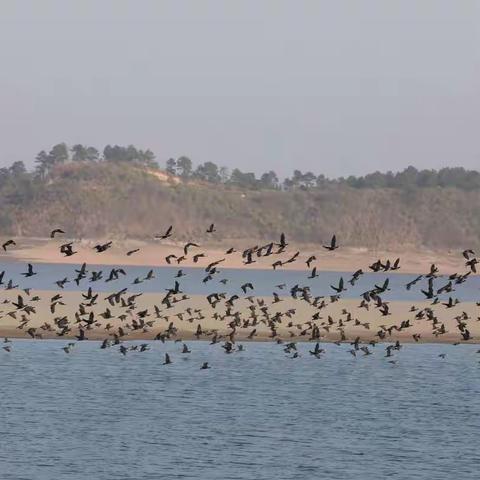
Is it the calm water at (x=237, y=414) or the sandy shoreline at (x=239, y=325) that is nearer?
the calm water at (x=237, y=414)

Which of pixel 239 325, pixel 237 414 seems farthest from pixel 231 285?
pixel 237 414

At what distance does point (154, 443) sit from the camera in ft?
174

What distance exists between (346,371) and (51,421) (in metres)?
19.2

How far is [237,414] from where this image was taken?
58844 mm

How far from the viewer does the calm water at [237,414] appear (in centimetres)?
4888

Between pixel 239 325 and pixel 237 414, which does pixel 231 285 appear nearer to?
pixel 239 325

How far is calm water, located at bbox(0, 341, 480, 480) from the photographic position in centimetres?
4888

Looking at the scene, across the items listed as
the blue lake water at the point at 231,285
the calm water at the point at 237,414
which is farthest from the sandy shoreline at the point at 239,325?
the blue lake water at the point at 231,285

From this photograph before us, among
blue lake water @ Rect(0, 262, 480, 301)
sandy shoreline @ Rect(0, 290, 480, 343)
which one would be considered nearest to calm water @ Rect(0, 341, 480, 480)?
sandy shoreline @ Rect(0, 290, 480, 343)

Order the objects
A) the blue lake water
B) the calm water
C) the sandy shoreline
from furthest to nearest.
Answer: the blue lake water → the sandy shoreline → the calm water

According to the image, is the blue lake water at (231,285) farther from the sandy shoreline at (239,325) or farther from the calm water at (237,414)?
the calm water at (237,414)

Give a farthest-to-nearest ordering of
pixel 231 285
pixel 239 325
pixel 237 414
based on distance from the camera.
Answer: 1. pixel 231 285
2. pixel 239 325
3. pixel 237 414

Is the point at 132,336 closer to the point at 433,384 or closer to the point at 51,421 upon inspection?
the point at 433,384

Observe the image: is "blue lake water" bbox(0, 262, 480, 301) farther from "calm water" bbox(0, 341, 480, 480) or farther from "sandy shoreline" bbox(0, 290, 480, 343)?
"calm water" bbox(0, 341, 480, 480)
